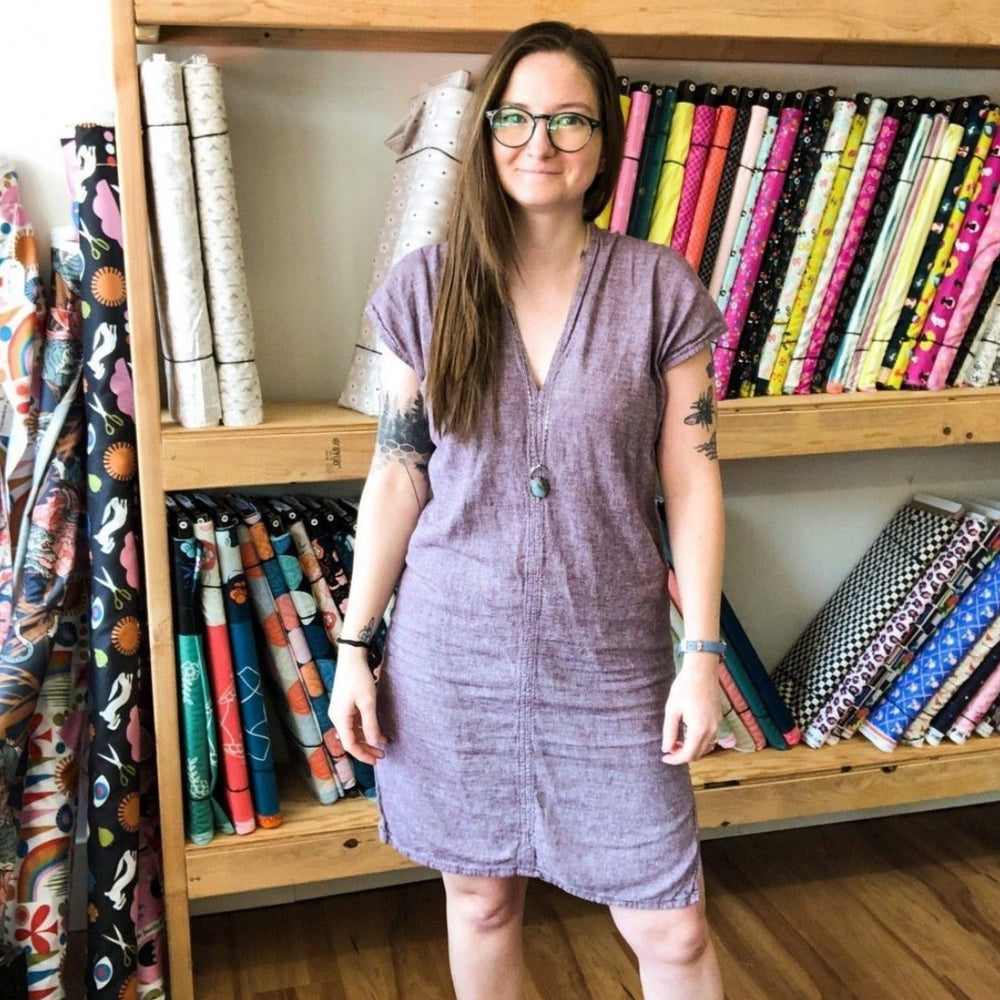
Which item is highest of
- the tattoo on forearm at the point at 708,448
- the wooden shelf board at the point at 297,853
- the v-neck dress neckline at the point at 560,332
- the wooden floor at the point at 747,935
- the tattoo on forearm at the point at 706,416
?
the v-neck dress neckline at the point at 560,332

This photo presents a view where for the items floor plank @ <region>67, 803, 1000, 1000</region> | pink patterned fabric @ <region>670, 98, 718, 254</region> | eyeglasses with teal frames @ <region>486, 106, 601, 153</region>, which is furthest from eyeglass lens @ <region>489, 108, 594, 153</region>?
floor plank @ <region>67, 803, 1000, 1000</region>

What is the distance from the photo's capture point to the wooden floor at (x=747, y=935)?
5.80ft

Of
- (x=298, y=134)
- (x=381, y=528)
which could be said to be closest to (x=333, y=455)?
(x=381, y=528)

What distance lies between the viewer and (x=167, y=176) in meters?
1.42

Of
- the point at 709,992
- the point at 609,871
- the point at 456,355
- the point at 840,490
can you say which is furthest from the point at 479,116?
the point at 840,490

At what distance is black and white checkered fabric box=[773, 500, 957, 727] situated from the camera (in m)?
1.96

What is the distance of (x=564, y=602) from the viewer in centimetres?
122

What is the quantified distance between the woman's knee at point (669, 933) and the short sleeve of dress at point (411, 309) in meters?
0.62

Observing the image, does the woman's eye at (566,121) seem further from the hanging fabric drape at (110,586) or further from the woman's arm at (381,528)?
the hanging fabric drape at (110,586)

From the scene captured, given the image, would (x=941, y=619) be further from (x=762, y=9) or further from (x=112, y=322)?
(x=112, y=322)

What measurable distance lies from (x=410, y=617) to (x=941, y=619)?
103cm

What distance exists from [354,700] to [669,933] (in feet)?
1.37

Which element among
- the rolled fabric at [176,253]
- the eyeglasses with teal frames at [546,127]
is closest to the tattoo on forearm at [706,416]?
the eyeglasses with teal frames at [546,127]

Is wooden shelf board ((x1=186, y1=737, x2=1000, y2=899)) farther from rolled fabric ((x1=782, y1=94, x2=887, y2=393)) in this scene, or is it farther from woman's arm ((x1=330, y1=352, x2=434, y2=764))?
rolled fabric ((x1=782, y1=94, x2=887, y2=393))
